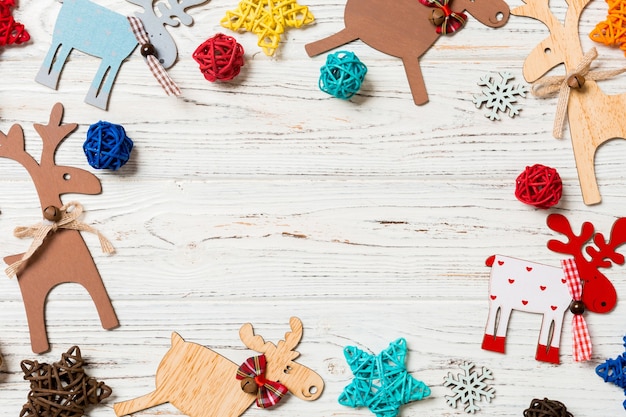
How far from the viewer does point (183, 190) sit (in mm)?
1113

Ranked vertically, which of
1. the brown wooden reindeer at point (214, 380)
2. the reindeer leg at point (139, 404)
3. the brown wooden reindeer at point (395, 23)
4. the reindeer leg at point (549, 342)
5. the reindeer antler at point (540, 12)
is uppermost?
the reindeer antler at point (540, 12)

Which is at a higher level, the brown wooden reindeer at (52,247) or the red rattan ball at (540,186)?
the red rattan ball at (540,186)

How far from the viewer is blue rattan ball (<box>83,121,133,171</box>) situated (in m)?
1.05

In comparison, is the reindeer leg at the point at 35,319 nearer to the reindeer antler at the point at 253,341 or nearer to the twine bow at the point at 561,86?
the reindeer antler at the point at 253,341

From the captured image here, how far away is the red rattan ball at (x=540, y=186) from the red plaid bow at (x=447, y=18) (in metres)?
0.29

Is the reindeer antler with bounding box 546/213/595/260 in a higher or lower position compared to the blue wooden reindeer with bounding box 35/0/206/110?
lower

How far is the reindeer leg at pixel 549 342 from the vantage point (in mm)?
1074

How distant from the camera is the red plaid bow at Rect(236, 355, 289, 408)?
3.48 feet

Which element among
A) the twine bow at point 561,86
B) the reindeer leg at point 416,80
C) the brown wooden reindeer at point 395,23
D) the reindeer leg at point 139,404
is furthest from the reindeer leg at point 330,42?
the reindeer leg at point 139,404

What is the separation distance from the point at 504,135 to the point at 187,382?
2.38ft

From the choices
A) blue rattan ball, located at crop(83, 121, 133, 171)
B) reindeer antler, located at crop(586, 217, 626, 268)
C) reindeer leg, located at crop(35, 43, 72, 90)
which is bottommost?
reindeer antler, located at crop(586, 217, 626, 268)

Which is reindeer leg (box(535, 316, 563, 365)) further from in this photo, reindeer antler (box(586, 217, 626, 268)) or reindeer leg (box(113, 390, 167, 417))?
reindeer leg (box(113, 390, 167, 417))

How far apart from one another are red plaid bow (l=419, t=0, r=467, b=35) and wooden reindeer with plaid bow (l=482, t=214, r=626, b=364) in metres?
0.42

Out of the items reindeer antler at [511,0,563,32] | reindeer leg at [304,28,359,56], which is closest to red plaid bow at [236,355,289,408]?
reindeer leg at [304,28,359,56]
